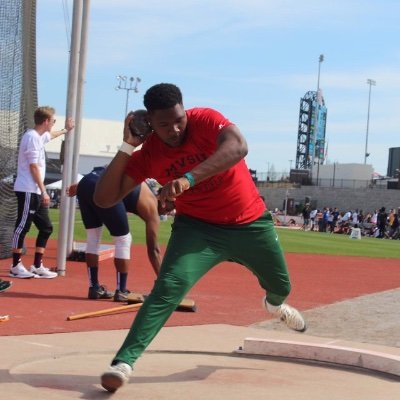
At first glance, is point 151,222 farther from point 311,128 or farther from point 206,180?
point 311,128

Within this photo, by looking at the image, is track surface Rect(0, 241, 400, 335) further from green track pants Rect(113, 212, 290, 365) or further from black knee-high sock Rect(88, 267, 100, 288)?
green track pants Rect(113, 212, 290, 365)

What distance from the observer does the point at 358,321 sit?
27.0 feet

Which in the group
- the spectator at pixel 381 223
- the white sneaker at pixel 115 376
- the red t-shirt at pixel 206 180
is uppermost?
the red t-shirt at pixel 206 180

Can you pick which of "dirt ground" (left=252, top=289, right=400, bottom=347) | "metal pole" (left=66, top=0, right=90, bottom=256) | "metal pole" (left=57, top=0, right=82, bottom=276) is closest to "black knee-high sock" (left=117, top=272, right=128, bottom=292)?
"dirt ground" (left=252, top=289, right=400, bottom=347)

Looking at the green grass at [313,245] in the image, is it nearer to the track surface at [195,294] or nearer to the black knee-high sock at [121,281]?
the track surface at [195,294]

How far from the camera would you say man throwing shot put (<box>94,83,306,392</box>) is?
15.1 ft

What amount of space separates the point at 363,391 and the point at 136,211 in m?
4.19

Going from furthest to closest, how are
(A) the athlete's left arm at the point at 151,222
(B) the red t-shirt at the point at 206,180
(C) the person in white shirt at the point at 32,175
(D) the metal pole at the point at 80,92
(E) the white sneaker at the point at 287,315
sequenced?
(D) the metal pole at the point at 80,92 < (C) the person in white shirt at the point at 32,175 < (A) the athlete's left arm at the point at 151,222 < (E) the white sneaker at the point at 287,315 < (B) the red t-shirt at the point at 206,180

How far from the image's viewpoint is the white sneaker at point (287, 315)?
229 inches

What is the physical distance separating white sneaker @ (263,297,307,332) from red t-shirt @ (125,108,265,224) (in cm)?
93

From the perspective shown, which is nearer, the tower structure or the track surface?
the track surface

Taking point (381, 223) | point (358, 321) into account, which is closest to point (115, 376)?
point (358, 321)

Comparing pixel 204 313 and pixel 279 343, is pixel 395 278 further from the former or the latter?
pixel 279 343

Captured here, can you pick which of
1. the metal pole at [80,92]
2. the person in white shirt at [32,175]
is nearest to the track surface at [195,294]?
the person in white shirt at [32,175]
